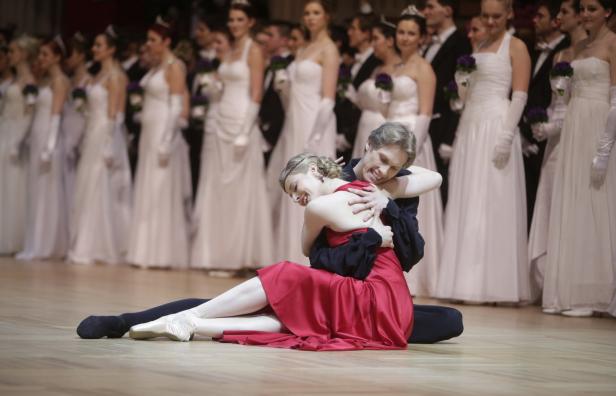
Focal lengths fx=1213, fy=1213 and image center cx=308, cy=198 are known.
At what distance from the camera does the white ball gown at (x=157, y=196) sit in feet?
33.2

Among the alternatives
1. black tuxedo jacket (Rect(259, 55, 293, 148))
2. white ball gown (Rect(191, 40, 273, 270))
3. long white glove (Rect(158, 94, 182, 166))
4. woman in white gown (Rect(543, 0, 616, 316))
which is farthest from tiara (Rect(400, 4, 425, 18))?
long white glove (Rect(158, 94, 182, 166))

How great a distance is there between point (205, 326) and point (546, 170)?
374cm

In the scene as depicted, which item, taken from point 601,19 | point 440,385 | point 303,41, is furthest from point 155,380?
point 303,41

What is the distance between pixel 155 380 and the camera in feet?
11.9

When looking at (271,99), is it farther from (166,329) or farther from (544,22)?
(166,329)

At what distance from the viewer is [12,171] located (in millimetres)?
11523

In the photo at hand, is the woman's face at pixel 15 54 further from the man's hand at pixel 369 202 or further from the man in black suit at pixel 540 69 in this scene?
the man's hand at pixel 369 202

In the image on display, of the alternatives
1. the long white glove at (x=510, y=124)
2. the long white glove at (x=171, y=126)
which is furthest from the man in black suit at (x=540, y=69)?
the long white glove at (x=171, y=126)

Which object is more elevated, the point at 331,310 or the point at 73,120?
the point at 73,120

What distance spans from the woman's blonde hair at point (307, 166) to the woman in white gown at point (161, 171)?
17.4 feet

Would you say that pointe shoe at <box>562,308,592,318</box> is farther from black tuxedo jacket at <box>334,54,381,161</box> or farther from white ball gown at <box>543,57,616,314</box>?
black tuxedo jacket at <box>334,54,381,161</box>

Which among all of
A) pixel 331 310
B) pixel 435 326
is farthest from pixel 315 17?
pixel 331 310

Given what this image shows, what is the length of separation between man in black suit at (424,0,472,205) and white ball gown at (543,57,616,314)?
139 centimetres

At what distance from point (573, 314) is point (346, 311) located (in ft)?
9.08
